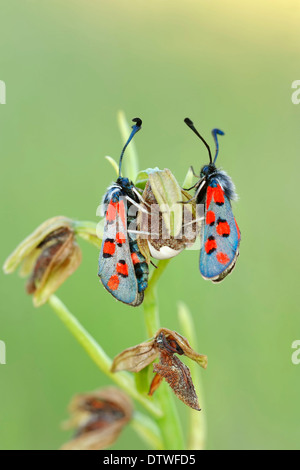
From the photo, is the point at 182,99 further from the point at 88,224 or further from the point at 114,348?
the point at 88,224

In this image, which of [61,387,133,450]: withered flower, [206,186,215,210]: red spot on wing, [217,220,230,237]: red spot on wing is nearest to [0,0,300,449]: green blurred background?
[61,387,133,450]: withered flower

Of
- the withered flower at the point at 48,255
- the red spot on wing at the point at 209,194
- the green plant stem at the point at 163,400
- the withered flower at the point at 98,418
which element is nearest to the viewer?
the red spot on wing at the point at 209,194

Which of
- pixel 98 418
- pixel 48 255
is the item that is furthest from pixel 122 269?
pixel 98 418

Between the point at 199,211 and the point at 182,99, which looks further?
the point at 182,99

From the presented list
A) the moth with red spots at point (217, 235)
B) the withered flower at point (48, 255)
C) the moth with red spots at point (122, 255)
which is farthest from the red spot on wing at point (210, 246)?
the withered flower at point (48, 255)

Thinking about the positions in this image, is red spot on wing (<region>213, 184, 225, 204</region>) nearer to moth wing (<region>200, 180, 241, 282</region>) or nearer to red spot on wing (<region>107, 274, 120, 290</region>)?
moth wing (<region>200, 180, 241, 282</region>)

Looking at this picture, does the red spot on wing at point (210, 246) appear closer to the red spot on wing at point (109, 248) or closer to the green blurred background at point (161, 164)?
the red spot on wing at point (109, 248)

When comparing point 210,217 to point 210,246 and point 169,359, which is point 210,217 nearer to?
point 210,246
